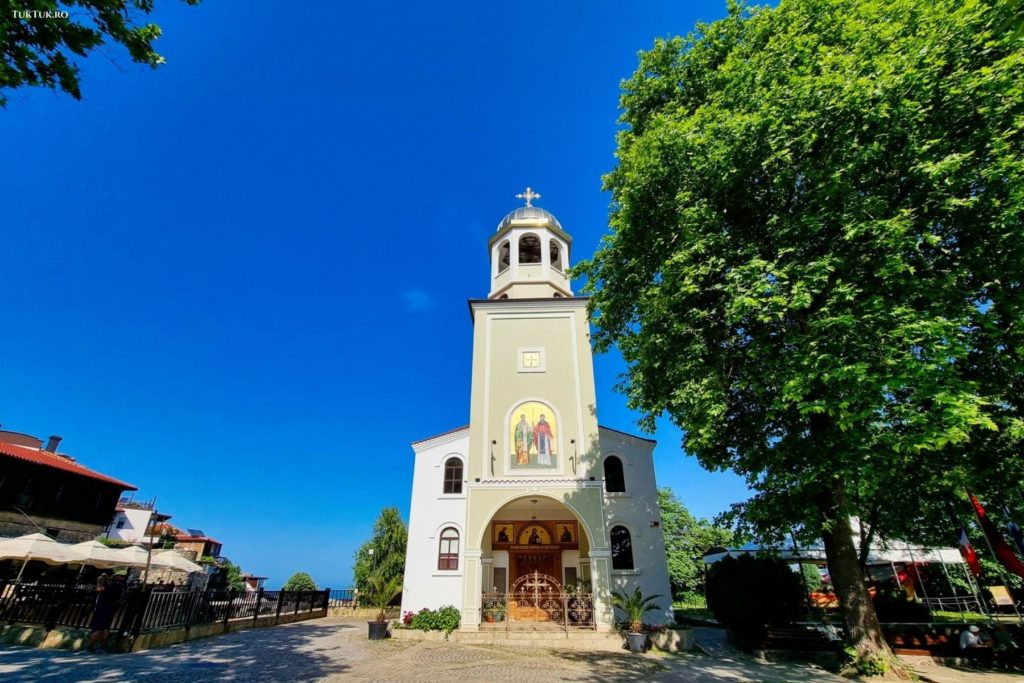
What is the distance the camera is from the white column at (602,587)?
13172 mm

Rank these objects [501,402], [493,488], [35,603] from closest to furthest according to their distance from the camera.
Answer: [35,603] < [493,488] < [501,402]

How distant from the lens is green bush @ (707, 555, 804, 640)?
1178 centimetres

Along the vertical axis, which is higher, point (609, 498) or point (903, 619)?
point (609, 498)

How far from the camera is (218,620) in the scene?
13.1m

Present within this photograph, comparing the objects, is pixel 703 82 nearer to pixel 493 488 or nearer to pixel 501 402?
pixel 501 402

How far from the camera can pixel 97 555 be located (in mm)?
12594

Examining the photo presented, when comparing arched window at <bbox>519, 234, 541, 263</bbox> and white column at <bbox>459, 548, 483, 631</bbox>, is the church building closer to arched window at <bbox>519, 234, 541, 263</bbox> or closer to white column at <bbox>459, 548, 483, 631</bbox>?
white column at <bbox>459, 548, 483, 631</bbox>

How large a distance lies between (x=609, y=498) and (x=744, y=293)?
34.8 feet

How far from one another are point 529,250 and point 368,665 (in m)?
16.1

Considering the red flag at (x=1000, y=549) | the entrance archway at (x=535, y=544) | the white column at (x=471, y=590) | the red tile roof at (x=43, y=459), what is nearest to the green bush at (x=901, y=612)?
the red flag at (x=1000, y=549)

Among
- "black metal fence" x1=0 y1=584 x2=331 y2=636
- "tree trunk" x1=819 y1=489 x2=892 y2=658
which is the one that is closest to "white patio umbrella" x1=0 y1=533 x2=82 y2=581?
"black metal fence" x1=0 y1=584 x2=331 y2=636

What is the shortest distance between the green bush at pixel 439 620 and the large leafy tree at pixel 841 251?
371 inches

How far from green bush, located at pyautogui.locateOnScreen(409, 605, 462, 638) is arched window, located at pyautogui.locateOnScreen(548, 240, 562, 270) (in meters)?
13.9

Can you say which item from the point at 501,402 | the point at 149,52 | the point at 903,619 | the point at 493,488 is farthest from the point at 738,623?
the point at 149,52
